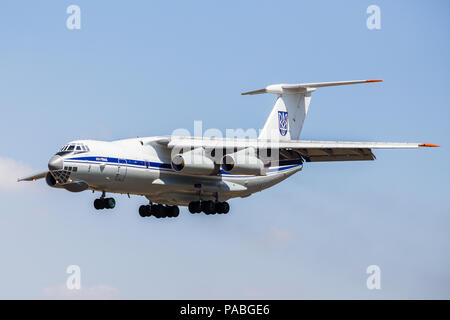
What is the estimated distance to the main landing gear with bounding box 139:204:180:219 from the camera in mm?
20484

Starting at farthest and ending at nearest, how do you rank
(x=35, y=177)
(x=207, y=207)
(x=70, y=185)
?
1. (x=35, y=177)
2. (x=207, y=207)
3. (x=70, y=185)

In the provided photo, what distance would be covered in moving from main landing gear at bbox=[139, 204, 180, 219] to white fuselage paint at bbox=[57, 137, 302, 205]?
26 centimetres

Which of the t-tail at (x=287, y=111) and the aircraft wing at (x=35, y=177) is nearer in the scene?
the aircraft wing at (x=35, y=177)

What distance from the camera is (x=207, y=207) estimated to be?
65.6 feet

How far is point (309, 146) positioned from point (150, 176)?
339 centimetres

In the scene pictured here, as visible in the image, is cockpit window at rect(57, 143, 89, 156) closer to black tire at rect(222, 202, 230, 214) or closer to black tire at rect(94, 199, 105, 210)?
black tire at rect(94, 199, 105, 210)

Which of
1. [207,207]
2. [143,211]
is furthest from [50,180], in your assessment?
[207,207]

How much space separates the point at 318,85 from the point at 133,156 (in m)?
4.79

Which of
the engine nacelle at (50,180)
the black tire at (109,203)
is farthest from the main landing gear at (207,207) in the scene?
the engine nacelle at (50,180)

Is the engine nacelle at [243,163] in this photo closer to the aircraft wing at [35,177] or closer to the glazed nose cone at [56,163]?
the glazed nose cone at [56,163]

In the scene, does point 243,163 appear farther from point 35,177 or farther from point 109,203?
point 35,177

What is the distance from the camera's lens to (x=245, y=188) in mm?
20688

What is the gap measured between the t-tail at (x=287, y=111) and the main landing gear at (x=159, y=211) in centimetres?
269

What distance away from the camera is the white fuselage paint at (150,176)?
59.1ft
